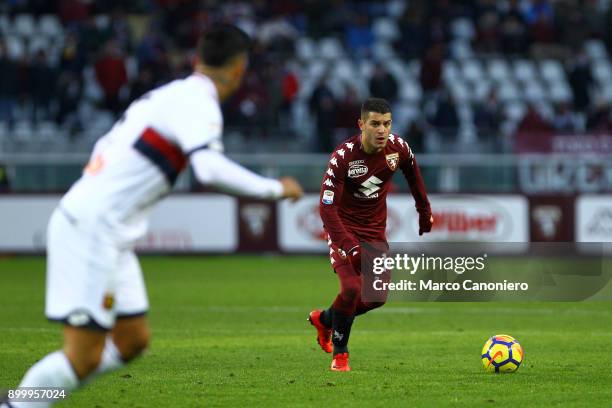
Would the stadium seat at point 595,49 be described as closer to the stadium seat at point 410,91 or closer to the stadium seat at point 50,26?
the stadium seat at point 410,91

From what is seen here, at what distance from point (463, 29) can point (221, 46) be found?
22.6 m

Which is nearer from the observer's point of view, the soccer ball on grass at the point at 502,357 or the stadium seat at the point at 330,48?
the soccer ball on grass at the point at 502,357

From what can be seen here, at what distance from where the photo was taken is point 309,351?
10766mm

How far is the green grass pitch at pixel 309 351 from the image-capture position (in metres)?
8.07

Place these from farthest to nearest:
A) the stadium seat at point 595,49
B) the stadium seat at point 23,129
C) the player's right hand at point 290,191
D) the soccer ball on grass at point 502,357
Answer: the stadium seat at point 595,49
the stadium seat at point 23,129
the soccer ball on grass at point 502,357
the player's right hand at point 290,191

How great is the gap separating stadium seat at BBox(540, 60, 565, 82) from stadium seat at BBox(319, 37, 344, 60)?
457 cm

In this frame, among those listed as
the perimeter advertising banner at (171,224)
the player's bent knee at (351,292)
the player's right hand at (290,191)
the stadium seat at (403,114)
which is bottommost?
the perimeter advertising banner at (171,224)

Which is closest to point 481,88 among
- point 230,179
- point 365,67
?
point 365,67

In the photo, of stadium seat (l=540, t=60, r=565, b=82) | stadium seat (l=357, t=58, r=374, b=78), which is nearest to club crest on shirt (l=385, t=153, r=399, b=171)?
stadium seat (l=357, t=58, r=374, b=78)

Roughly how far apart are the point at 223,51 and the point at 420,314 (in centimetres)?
871

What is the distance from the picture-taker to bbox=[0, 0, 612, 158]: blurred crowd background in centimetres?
2331

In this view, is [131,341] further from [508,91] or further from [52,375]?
[508,91]

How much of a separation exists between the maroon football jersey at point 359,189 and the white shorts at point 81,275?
3770 millimetres

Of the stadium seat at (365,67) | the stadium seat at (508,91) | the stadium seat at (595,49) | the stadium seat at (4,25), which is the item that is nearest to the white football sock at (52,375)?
→ the stadium seat at (365,67)
